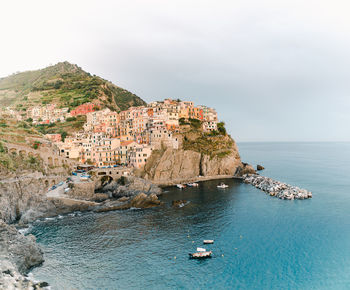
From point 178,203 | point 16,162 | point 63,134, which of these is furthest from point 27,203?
point 63,134

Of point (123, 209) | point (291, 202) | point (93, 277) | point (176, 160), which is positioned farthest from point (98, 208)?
point (291, 202)

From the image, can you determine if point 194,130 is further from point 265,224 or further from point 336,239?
point 336,239

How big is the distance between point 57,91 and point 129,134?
7409 cm

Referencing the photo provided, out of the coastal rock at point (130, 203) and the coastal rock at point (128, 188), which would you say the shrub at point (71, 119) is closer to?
the coastal rock at point (128, 188)

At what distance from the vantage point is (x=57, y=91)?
141m

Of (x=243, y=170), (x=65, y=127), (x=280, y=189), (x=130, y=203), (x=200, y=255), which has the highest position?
(x=65, y=127)

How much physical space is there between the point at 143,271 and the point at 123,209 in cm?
2480

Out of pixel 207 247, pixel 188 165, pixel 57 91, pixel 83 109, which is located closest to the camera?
pixel 207 247

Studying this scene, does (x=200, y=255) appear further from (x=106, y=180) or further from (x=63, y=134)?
(x=63, y=134)

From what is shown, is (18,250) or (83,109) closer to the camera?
(18,250)

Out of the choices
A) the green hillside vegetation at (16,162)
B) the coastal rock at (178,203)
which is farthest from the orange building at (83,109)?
the coastal rock at (178,203)

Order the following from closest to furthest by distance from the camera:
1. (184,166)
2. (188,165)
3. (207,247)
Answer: (207,247) → (184,166) → (188,165)

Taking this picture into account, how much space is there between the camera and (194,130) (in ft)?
307

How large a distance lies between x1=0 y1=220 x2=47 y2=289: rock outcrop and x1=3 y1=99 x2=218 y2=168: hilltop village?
48.5 m
